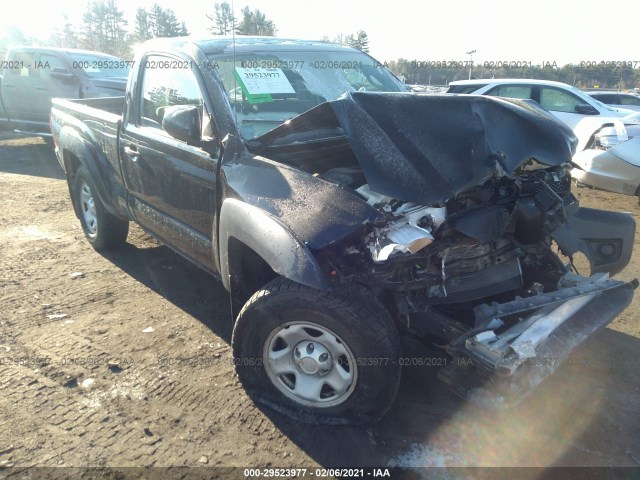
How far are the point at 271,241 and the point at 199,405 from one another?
3.76ft

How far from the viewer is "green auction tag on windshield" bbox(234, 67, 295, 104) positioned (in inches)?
129

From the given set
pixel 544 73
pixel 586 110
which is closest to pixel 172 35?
pixel 544 73

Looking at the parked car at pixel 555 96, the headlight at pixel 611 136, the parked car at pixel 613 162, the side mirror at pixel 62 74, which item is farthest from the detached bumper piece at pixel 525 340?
the side mirror at pixel 62 74

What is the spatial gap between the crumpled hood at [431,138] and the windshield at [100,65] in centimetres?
869

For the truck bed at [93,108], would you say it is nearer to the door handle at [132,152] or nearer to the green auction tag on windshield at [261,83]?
the door handle at [132,152]

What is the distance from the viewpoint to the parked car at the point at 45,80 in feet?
32.0

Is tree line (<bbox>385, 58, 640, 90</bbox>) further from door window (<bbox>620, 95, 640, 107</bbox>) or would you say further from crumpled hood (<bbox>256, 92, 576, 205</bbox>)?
crumpled hood (<bbox>256, 92, 576, 205</bbox>)

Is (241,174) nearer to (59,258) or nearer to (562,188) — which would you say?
(562,188)

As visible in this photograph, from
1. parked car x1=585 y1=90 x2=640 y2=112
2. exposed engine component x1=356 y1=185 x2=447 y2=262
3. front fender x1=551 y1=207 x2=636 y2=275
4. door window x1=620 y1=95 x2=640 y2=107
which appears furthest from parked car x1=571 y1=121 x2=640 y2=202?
door window x1=620 y1=95 x2=640 y2=107

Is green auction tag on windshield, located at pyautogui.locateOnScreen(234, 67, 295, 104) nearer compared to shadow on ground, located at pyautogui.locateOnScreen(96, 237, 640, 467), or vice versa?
shadow on ground, located at pyautogui.locateOnScreen(96, 237, 640, 467)

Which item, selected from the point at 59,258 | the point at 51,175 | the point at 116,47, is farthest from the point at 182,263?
the point at 116,47

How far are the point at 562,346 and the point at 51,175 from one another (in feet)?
28.3

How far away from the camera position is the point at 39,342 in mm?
3502

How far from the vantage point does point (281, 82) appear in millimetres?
3471
